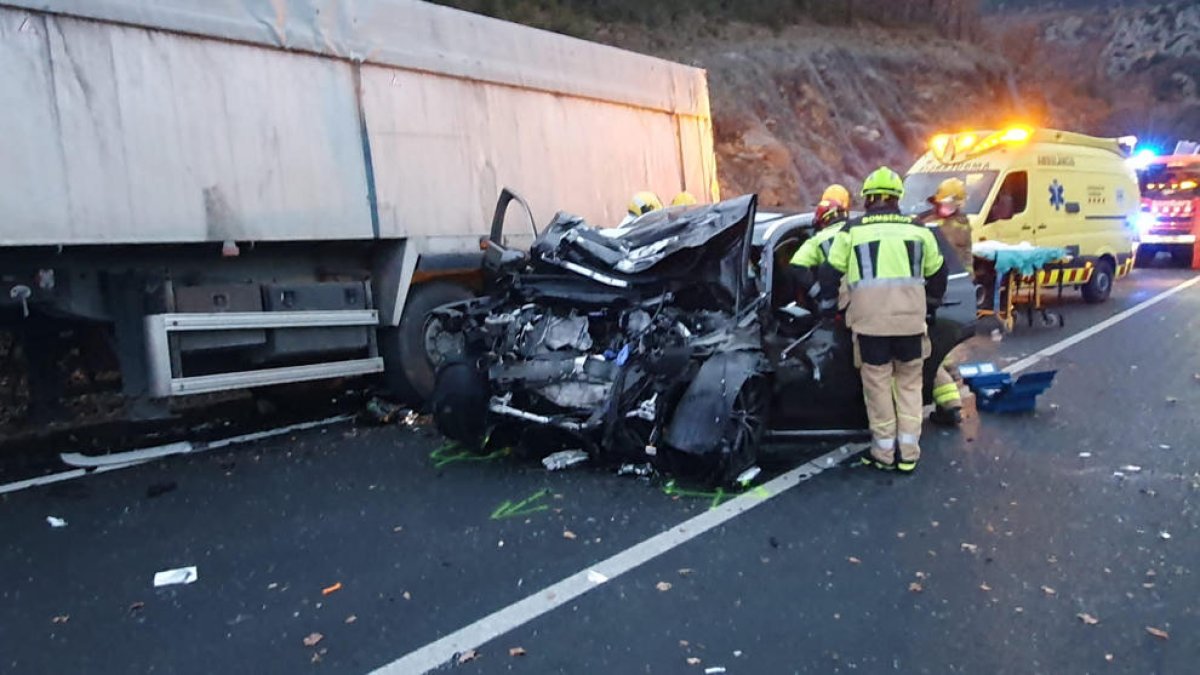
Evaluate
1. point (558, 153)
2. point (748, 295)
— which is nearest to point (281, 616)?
point (748, 295)

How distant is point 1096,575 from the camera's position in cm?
375

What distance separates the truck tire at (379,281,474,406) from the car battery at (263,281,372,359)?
0.70ft

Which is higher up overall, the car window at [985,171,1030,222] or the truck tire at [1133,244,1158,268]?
the car window at [985,171,1030,222]

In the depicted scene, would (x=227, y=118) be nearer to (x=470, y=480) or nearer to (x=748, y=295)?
(x=470, y=480)

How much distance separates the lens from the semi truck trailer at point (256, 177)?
4934mm

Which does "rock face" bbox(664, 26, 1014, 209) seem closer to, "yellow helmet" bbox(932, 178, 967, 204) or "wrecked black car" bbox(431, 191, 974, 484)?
"yellow helmet" bbox(932, 178, 967, 204)

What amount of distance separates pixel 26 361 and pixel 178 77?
7.58 ft

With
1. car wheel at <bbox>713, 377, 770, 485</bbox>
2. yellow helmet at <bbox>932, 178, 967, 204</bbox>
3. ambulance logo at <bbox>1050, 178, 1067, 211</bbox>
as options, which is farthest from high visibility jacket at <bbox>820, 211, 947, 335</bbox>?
ambulance logo at <bbox>1050, 178, 1067, 211</bbox>

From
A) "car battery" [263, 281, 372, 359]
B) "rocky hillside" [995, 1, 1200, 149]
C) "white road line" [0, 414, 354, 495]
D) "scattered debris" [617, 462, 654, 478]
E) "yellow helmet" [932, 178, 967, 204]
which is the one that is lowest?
"scattered debris" [617, 462, 654, 478]

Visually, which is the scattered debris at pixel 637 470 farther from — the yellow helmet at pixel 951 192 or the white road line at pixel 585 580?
the yellow helmet at pixel 951 192

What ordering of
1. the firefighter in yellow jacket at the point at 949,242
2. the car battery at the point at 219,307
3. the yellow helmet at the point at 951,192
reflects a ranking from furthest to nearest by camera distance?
the yellow helmet at the point at 951,192 → the firefighter in yellow jacket at the point at 949,242 → the car battery at the point at 219,307

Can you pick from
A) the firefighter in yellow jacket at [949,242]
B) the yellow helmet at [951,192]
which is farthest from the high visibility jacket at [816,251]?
the yellow helmet at [951,192]

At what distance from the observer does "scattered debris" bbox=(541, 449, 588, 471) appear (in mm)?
5328

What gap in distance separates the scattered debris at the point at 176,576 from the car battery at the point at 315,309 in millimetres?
2289
